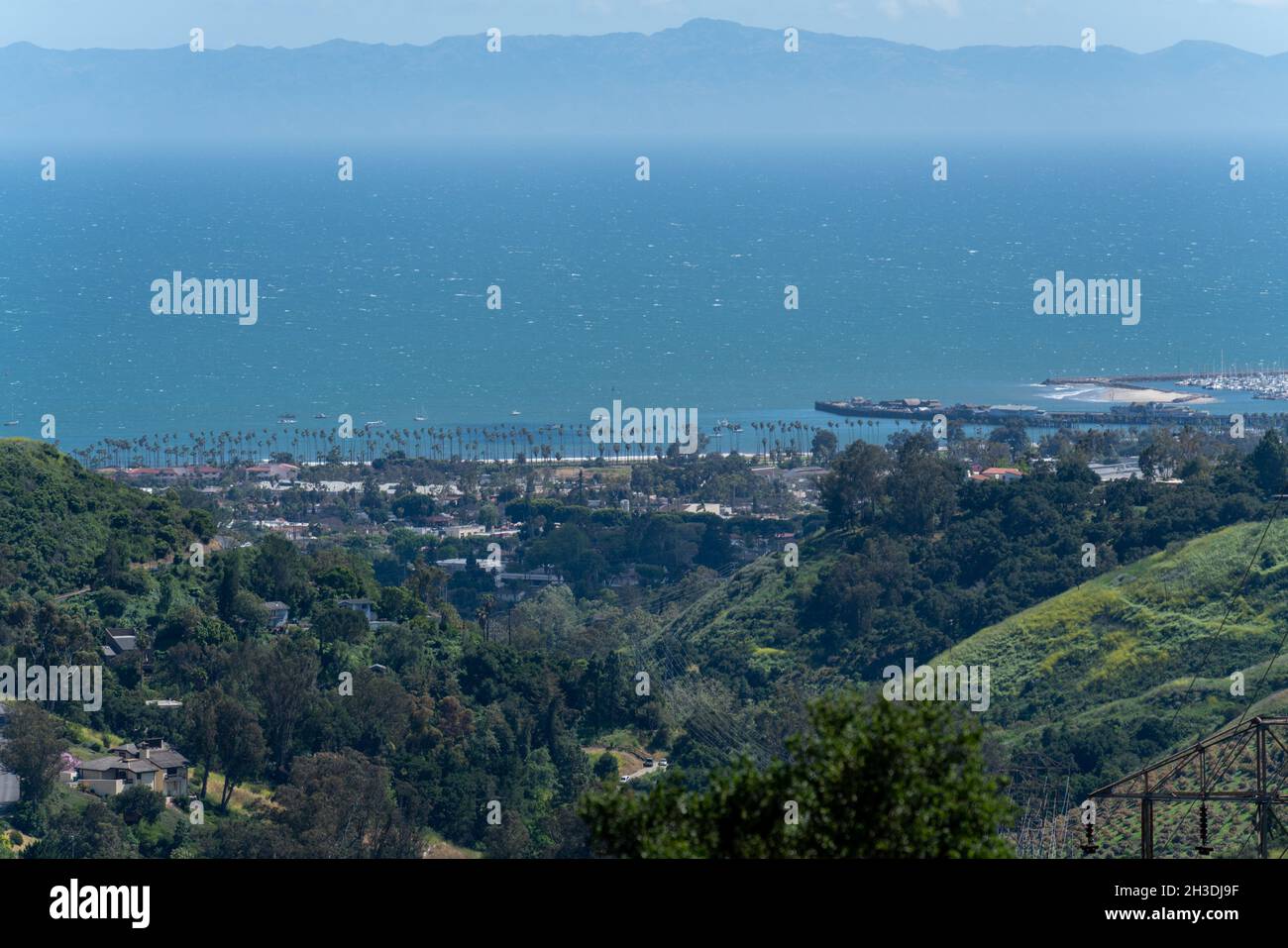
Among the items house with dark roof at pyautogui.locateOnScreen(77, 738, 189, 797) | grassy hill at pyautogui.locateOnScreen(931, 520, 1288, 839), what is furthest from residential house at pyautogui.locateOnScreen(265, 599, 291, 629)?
grassy hill at pyautogui.locateOnScreen(931, 520, 1288, 839)

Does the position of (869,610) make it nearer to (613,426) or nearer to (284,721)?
(284,721)

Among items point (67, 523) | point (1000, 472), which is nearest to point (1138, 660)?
point (1000, 472)

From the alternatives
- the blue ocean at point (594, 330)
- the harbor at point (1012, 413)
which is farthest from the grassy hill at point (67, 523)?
the blue ocean at point (594, 330)

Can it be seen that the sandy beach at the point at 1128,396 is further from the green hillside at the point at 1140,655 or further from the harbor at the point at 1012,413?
the green hillside at the point at 1140,655

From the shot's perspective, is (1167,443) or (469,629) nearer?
(469,629)

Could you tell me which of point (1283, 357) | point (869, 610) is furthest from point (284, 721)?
point (1283, 357)
